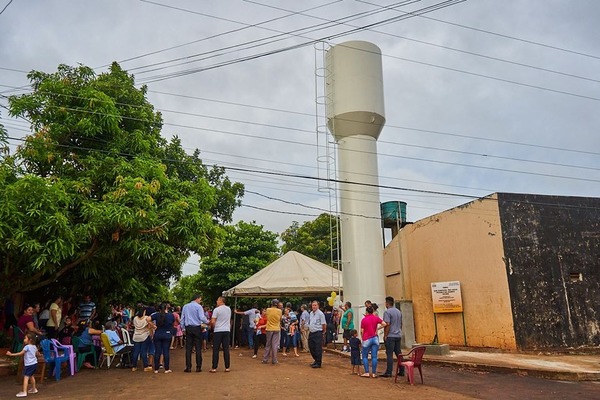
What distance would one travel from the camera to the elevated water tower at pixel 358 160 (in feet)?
56.6

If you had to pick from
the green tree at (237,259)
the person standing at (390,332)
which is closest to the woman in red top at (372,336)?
the person standing at (390,332)

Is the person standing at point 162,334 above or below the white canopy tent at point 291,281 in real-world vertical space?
below

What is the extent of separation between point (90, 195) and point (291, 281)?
8.84 metres

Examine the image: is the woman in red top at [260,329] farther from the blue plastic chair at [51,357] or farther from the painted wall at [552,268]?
the painted wall at [552,268]

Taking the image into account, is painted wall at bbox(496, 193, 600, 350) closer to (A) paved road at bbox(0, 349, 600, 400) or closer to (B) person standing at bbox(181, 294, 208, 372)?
(A) paved road at bbox(0, 349, 600, 400)

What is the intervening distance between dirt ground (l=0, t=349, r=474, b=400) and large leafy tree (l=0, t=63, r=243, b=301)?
7.87ft

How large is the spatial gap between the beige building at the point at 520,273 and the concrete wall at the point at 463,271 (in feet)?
0.10

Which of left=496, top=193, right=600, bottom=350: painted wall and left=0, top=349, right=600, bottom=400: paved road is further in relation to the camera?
left=496, top=193, right=600, bottom=350: painted wall

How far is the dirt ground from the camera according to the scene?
27.3ft

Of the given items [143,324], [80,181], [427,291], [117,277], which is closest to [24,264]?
[80,181]

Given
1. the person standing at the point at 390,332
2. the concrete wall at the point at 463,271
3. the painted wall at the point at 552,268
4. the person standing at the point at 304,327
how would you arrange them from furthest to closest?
the person standing at the point at 304,327
the concrete wall at the point at 463,271
the painted wall at the point at 552,268
the person standing at the point at 390,332

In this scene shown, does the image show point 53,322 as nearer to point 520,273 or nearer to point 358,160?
point 358,160

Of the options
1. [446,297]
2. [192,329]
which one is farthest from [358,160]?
[192,329]

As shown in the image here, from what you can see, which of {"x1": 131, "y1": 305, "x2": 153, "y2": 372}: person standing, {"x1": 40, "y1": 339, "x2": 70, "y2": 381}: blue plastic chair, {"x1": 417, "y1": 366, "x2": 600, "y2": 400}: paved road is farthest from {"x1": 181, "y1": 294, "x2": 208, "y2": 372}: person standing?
{"x1": 417, "y1": 366, "x2": 600, "y2": 400}: paved road
